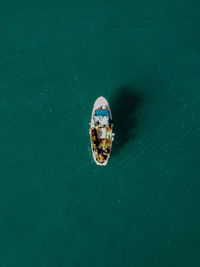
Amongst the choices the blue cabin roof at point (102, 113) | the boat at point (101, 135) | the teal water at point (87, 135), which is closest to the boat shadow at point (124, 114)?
the teal water at point (87, 135)

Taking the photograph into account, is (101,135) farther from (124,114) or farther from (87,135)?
(124,114)

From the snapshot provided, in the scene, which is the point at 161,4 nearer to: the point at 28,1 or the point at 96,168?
the point at 28,1

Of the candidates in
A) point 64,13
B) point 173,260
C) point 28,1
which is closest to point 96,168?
point 173,260

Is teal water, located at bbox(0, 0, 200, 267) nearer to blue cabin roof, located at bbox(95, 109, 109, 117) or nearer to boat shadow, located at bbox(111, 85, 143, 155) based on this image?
boat shadow, located at bbox(111, 85, 143, 155)

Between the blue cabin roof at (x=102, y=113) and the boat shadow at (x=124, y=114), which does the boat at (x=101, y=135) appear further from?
the boat shadow at (x=124, y=114)

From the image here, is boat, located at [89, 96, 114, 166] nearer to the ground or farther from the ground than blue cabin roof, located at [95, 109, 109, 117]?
nearer to the ground

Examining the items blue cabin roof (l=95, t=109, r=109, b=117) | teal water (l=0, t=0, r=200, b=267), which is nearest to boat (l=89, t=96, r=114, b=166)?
blue cabin roof (l=95, t=109, r=109, b=117)
